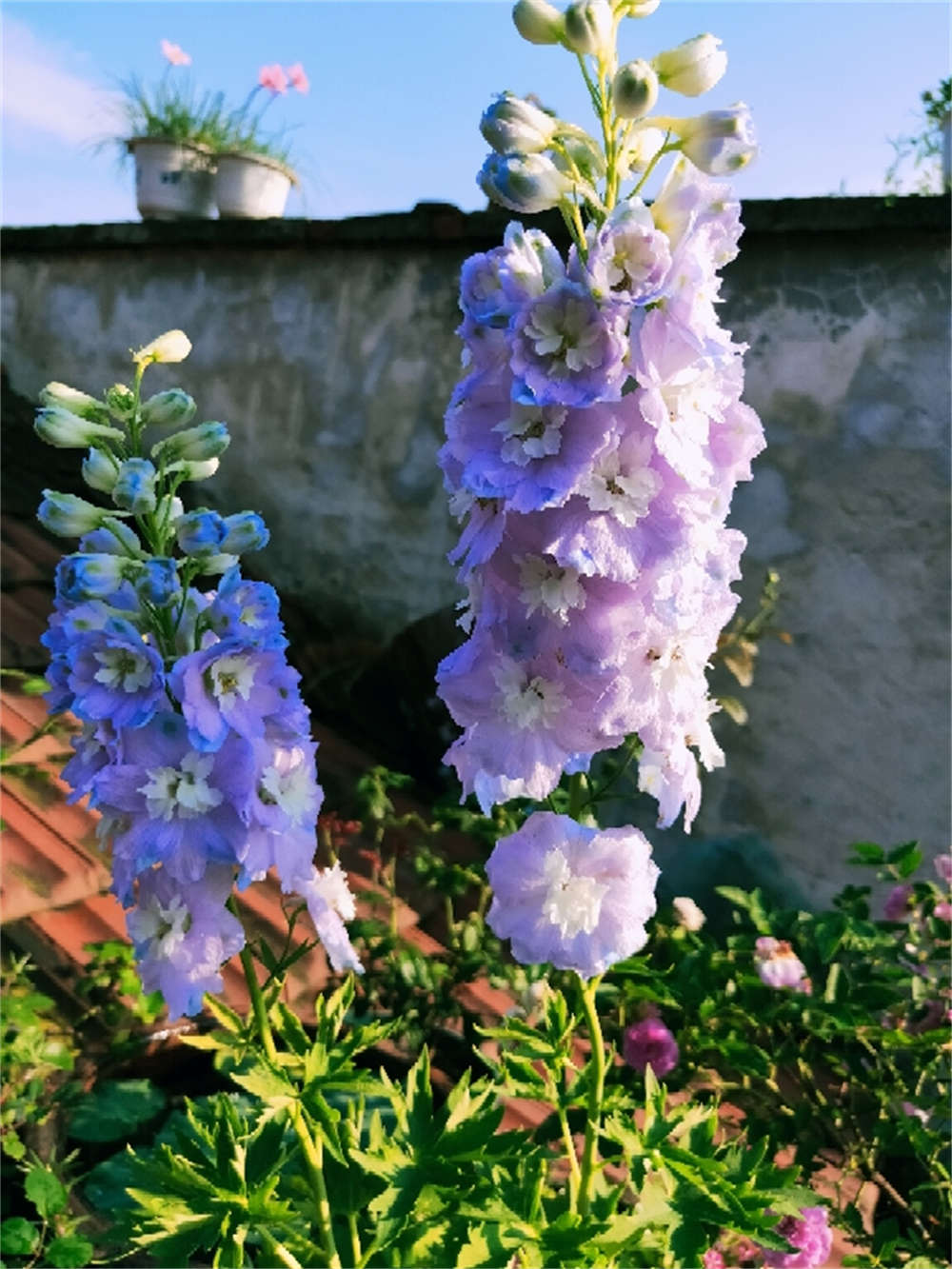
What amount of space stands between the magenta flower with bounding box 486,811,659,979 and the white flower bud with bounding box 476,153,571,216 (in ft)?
→ 1.91

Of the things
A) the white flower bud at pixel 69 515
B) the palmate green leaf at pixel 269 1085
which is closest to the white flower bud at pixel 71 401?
the white flower bud at pixel 69 515

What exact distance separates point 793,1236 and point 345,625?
1.99 metres

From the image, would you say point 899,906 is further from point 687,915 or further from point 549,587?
point 549,587

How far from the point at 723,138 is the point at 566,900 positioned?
75cm

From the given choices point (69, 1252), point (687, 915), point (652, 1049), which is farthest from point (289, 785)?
point (687, 915)

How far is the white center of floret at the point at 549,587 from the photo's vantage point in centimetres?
99

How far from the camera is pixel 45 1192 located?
5.51ft

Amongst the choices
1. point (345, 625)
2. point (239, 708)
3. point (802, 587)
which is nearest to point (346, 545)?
point (345, 625)

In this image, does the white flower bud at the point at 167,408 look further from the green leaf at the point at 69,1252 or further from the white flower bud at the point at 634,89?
the green leaf at the point at 69,1252

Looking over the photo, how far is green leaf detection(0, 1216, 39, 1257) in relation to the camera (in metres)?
1.61

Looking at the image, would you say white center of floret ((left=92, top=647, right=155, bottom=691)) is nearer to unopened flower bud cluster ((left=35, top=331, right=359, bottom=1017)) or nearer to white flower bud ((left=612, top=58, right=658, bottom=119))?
unopened flower bud cluster ((left=35, top=331, right=359, bottom=1017))

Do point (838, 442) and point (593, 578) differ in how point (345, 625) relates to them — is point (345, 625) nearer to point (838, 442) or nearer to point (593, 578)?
point (838, 442)

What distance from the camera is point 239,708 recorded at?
1.12m

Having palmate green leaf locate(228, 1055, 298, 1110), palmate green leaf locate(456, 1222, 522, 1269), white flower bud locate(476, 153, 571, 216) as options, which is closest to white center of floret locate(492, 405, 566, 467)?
white flower bud locate(476, 153, 571, 216)
